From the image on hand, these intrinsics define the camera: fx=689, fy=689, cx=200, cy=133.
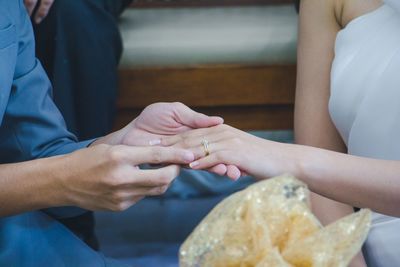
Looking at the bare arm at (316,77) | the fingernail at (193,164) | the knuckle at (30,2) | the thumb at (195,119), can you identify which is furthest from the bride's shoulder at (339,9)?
the knuckle at (30,2)

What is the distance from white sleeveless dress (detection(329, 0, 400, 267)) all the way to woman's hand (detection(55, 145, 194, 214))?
0.36 m

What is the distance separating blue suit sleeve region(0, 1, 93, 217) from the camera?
1.04 metres

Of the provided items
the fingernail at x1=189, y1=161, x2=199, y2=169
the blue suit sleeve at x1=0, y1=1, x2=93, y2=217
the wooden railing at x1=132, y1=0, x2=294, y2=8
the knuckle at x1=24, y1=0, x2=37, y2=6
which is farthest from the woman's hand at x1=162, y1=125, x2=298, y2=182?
the wooden railing at x1=132, y1=0, x2=294, y2=8

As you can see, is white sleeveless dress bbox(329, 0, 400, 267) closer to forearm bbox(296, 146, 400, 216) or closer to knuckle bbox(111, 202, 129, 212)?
forearm bbox(296, 146, 400, 216)

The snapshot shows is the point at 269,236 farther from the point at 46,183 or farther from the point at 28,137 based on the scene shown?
the point at 28,137

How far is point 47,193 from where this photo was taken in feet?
2.97

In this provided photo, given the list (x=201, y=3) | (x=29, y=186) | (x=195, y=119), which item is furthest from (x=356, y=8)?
(x=201, y=3)

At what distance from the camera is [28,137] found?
41.1 inches

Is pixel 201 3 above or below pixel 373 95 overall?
below

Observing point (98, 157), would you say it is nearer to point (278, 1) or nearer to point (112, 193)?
point (112, 193)

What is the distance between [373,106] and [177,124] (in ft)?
1.09

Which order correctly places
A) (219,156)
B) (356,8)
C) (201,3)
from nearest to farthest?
(219,156) → (356,8) → (201,3)

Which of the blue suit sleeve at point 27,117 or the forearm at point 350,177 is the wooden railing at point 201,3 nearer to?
the blue suit sleeve at point 27,117

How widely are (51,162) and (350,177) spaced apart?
40cm
